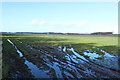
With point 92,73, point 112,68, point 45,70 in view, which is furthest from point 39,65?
point 112,68

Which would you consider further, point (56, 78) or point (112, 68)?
point (112, 68)

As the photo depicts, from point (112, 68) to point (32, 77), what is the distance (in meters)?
8.58

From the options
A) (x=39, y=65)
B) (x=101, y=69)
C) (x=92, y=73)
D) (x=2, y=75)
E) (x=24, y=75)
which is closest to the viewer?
(x=2, y=75)

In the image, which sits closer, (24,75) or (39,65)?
(24,75)

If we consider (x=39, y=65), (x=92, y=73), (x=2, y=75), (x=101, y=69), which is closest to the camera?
(x=2, y=75)

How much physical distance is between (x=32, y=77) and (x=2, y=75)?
250 cm

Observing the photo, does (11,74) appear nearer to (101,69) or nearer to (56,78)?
(56,78)

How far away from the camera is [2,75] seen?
9.01 m

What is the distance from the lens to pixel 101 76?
9.89 meters

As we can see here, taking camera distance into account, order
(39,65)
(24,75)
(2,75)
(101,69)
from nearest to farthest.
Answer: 1. (2,75)
2. (24,75)
3. (101,69)
4. (39,65)

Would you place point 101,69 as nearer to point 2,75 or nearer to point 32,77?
point 32,77

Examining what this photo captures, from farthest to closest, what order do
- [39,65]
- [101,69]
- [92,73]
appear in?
[39,65]
[101,69]
[92,73]

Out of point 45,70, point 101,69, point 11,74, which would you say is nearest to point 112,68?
point 101,69

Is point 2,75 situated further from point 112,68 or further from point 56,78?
point 112,68
